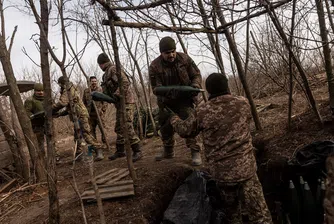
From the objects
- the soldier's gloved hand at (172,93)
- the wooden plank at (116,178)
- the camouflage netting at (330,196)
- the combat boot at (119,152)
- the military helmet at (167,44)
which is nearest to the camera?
the camouflage netting at (330,196)

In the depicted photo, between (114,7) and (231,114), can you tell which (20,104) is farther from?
(231,114)

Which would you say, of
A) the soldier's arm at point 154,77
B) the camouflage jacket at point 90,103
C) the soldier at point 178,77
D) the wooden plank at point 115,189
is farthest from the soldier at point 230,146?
the camouflage jacket at point 90,103

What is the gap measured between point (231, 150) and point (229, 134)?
6.5 inches

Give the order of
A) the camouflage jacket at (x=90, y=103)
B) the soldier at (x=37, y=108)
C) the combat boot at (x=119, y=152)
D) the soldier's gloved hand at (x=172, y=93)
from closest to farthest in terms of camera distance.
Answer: the soldier's gloved hand at (x=172, y=93) → the combat boot at (x=119, y=152) → the soldier at (x=37, y=108) → the camouflage jacket at (x=90, y=103)

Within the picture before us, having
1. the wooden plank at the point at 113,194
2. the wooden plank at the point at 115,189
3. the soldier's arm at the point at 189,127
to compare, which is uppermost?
the soldier's arm at the point at 189,127

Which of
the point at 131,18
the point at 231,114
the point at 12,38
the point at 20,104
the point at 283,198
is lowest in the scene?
the point at 283,198

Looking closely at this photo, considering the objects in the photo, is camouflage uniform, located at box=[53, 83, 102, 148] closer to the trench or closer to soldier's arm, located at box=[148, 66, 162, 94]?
soldier's arm, located at box=[148, 66, 162, 94]

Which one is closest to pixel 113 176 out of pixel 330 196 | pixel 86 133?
pixel 86 133

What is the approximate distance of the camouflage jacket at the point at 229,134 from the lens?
2.66 metres

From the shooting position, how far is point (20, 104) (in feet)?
13.7

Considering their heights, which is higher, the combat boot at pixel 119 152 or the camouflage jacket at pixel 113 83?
the camouflage jacket at pixel 113 83

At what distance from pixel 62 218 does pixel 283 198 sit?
266 centimetres

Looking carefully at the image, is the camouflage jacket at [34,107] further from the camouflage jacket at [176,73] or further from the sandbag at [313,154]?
the sandbag at [313,154]

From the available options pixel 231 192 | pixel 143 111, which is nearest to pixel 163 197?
pixel 231 192
